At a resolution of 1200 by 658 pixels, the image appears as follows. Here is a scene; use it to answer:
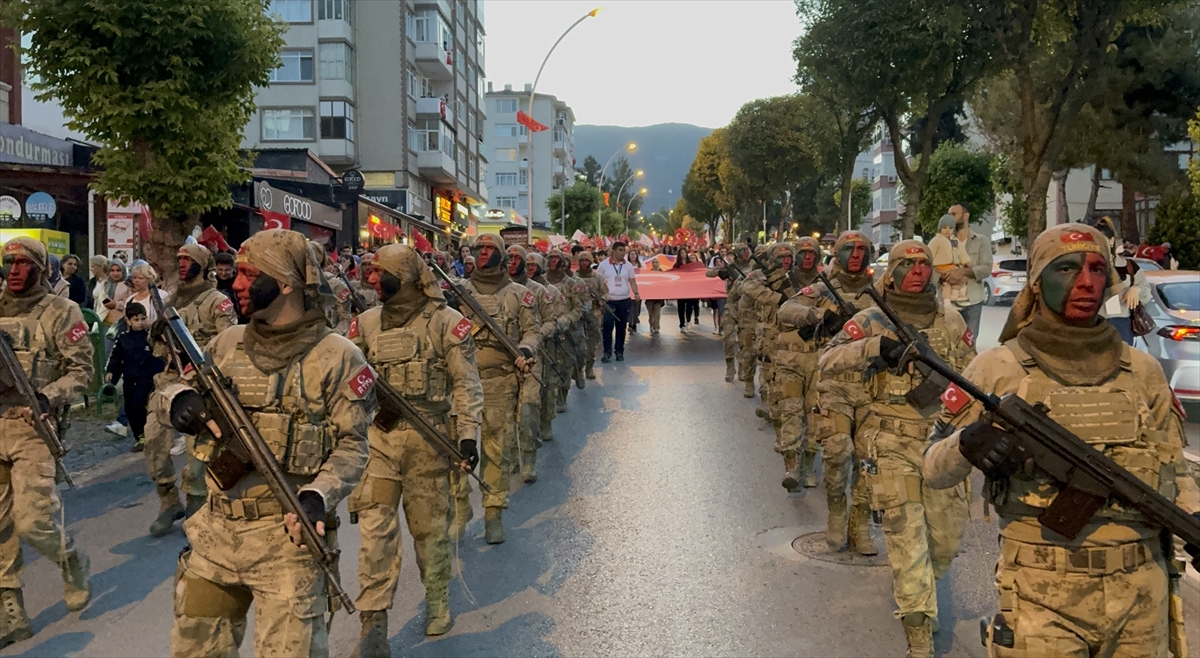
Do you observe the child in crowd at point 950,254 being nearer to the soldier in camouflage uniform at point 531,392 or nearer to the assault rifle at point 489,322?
the soldier in camouflage uniform at point 531,392

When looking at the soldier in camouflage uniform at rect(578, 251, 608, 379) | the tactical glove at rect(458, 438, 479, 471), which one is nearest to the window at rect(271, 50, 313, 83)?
the soldier in camouflage uniform at rect(578, 251, 608, 379)

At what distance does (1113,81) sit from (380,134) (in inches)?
1182

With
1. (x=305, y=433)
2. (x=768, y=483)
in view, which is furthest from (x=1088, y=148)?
(x=305, y=433)

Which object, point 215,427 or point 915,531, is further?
point 915,531

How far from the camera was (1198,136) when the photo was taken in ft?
70.3

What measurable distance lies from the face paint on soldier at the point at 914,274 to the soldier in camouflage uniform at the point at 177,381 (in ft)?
15.0

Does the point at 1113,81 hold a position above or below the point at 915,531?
above

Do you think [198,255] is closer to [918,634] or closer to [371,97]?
[918,634]

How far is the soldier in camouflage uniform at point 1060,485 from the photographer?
10.6 feet

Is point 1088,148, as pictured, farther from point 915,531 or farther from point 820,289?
point 915,531

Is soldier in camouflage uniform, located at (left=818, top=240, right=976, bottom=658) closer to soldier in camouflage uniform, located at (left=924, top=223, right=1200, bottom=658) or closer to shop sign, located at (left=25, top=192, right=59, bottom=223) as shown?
soldier in camouflage uniform, located at (left=924, top=223, right=1200, bottom=658)

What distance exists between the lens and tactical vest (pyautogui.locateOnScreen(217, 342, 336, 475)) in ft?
12.1

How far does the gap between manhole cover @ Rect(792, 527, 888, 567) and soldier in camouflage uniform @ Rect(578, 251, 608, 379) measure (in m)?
8.15

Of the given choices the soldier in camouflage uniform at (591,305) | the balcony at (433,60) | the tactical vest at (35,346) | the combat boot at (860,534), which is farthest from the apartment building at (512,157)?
the tactical vest at (35,346)
